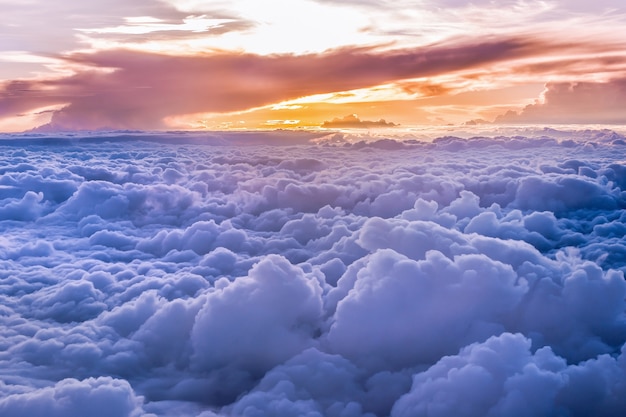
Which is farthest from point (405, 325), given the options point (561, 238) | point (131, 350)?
point (561, 238)

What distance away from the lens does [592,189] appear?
75.1 metres

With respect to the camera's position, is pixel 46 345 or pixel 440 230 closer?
pixel 46 345

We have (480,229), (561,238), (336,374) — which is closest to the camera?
(336,374)

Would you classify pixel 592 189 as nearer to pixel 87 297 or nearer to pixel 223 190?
pixel 223 190

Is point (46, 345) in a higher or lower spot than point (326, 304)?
lower

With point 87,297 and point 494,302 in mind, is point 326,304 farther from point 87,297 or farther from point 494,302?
point 87,297

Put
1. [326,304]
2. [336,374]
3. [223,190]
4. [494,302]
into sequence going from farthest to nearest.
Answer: [223,190] < [326,304] < [494,302] < [336,374]

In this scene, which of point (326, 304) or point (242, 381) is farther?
point (326, 304)

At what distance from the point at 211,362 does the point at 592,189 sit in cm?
7196

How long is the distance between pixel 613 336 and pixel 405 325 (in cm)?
861

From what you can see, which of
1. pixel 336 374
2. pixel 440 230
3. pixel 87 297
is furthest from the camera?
pixel 87 297

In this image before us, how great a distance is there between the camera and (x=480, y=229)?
40094 millimetres

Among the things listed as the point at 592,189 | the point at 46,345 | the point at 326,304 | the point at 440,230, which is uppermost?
the point at 440,230

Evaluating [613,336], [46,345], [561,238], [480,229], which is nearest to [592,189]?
[561,238]
